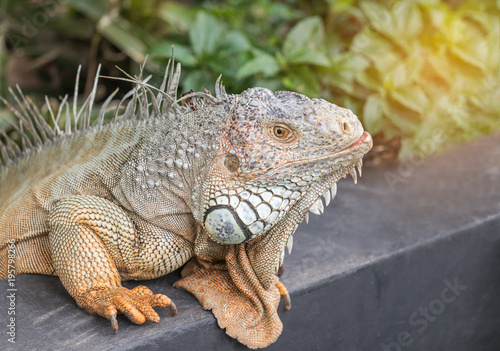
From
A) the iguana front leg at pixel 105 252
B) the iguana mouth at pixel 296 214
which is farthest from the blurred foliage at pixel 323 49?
the iguana mouth at pixel 296 214

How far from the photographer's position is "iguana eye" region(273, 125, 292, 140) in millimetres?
2012

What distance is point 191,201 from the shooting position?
2.14 m

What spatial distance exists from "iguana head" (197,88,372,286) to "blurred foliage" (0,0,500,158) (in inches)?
61.4

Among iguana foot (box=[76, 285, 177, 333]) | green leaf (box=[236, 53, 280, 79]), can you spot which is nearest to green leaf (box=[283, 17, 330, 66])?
green leaf (box=[236, 53, 280, 79])

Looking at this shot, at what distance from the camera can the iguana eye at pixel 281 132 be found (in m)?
2.01

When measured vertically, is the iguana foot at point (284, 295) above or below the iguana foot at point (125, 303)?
below

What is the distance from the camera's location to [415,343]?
319 cm

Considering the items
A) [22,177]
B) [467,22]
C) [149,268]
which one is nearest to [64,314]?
[149,268]

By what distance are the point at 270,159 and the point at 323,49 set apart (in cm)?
249

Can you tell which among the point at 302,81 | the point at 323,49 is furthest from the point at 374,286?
the point at 323,49

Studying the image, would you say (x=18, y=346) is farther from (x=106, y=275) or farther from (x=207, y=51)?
(x=207, y=51)

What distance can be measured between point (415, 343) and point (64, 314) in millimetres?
1964

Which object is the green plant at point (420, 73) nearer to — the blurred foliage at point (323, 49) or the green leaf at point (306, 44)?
the blurred foliage at point (323, 49)

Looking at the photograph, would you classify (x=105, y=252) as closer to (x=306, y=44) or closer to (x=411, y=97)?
(x=306, y=44)
